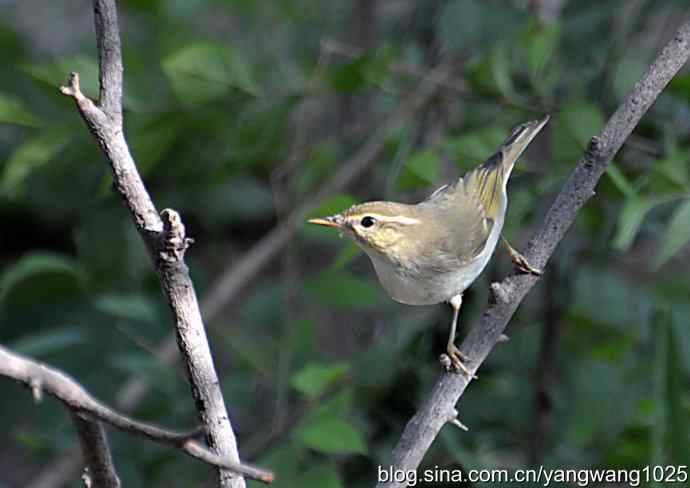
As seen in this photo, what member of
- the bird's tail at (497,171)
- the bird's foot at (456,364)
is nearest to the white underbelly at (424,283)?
the bird's tail at (497,171)

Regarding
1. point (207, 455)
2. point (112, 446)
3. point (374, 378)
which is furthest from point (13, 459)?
point (207, 455)

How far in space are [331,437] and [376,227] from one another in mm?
532

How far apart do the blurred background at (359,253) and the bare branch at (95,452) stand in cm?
89

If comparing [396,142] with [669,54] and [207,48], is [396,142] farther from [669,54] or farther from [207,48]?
[669,54]

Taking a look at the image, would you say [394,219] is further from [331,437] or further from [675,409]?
[675,409]

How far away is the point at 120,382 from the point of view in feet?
11.6

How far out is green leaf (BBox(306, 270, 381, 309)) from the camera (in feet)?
10.00

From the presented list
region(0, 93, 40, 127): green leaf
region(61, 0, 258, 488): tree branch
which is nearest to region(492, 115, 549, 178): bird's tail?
region(0, 93, 40, 127): green leaf

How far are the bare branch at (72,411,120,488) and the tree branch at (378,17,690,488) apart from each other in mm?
509

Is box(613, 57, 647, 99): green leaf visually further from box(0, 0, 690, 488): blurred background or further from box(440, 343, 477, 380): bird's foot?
box(440, 343, 477, 380): bird's foot

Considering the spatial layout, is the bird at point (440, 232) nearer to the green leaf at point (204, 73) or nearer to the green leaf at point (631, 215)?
the green leaf at point (631, 215)

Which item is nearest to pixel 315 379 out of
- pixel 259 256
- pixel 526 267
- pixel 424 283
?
pixel 424 283

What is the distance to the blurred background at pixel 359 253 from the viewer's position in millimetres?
2611

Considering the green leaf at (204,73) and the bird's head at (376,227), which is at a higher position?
the green leaf at (204,73)
